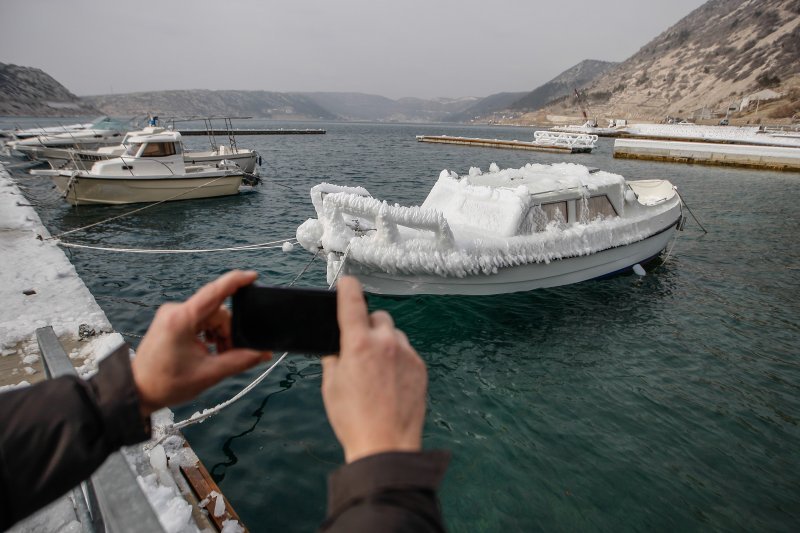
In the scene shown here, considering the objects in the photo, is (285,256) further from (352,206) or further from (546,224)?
(546,224)

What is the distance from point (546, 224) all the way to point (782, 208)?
19684mm

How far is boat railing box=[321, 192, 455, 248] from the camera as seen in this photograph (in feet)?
24.6

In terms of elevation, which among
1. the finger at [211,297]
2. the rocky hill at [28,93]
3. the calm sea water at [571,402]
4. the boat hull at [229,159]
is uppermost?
the rocky hill at [28,93]

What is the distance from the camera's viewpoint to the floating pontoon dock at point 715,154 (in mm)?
35125

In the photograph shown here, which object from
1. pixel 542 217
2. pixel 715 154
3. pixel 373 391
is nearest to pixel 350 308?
pixel 373 391

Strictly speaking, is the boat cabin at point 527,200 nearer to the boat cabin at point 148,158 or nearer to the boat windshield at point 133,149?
the boat cabin at point 148,158

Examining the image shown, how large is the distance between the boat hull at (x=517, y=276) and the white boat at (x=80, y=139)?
3033 cm

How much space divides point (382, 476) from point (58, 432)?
88 centimetres

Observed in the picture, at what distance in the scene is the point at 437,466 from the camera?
3.10 feet

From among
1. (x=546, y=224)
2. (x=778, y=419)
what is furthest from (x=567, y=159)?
(x=778, y=419)

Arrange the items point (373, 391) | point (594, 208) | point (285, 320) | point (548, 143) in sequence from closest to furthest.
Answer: point (373, 391) < point (285, 320) < point (594, 208) < point (548, 143)

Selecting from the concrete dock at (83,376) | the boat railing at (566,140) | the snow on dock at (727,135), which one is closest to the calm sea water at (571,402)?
the concrete dock at (83,376)

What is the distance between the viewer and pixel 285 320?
1283 millimetres

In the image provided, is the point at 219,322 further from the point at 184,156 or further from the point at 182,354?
the point at 184,156
